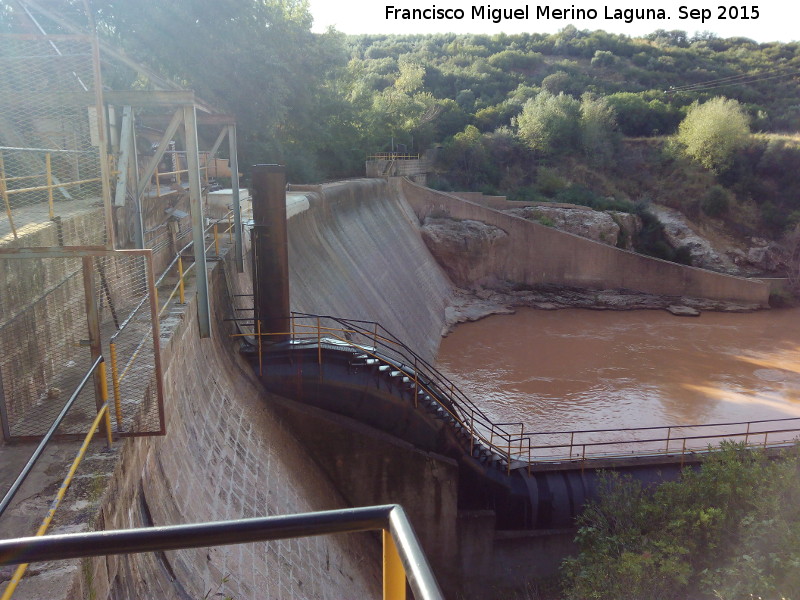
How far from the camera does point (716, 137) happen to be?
143 ft

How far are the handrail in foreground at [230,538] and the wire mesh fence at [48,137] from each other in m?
4.64

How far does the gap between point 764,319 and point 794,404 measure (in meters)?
11.3

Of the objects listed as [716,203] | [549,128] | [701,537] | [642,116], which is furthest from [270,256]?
[642,116]

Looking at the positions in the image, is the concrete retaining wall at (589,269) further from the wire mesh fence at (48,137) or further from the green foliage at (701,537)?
the wire mesh fence at (48,137)

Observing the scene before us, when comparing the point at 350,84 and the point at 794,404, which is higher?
the point at 350,84

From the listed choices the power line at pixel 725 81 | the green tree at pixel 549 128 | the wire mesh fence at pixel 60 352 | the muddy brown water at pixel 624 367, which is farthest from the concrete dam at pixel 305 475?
the power line at pixel 725 81

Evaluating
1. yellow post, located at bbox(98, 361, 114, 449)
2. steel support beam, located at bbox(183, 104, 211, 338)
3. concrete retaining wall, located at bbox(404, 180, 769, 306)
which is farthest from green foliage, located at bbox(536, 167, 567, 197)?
yellow post, located at bbox(98, 361, 114, 449)

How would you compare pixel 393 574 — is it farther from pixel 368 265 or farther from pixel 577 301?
pixel 577 301

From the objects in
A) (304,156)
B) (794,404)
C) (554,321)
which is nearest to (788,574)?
(794,404)

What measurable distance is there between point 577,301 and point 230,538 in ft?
101

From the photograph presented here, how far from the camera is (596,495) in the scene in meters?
12.9

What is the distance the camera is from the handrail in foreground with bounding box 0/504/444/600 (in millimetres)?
1398

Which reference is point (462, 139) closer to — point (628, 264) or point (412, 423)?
point (628, 264)

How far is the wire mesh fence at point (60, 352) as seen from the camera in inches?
217
